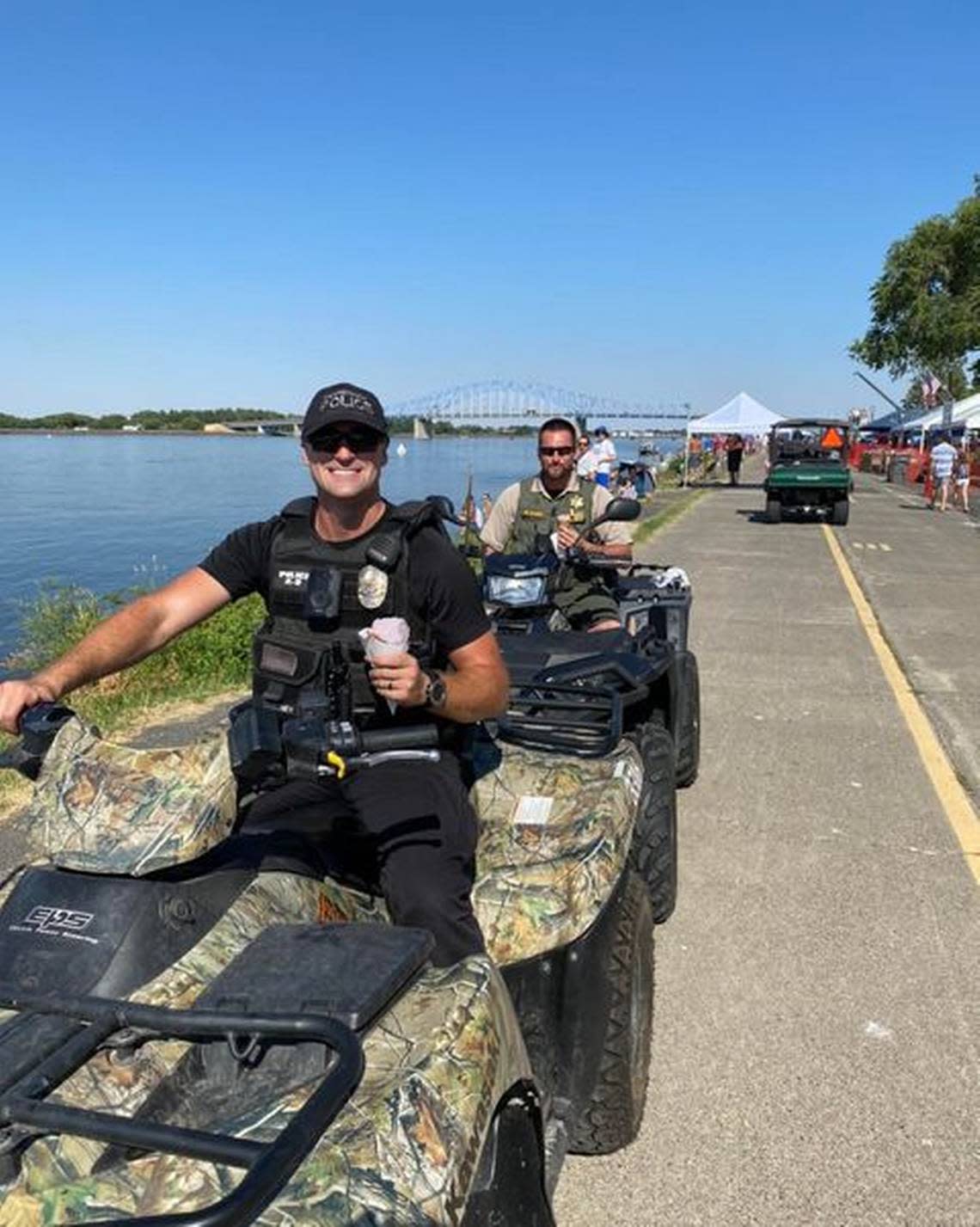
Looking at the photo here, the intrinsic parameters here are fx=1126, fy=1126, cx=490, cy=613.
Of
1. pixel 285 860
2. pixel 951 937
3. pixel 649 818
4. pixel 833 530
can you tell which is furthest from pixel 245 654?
pixel 833 530

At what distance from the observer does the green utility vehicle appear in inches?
947

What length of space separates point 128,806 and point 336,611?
803 mm

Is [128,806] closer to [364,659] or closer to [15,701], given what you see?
[15,701]

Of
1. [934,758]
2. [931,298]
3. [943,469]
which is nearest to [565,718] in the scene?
[934,758]

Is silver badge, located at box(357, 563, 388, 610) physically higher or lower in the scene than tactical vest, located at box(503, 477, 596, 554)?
higher

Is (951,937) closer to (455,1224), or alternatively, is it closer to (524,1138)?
(524,1138)

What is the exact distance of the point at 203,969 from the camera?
2209 mm

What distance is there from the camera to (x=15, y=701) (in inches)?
107

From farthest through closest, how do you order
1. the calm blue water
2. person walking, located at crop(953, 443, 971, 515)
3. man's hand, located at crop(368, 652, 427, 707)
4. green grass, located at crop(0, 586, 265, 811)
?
person walking, located at crop(953, 443, 971, 515), the calm blue water, green grass, located at crop(0, 586, 265, 811), man's hand, located at crop(368, 652, 427, 707)

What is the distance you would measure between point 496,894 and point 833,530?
21047 millimetres

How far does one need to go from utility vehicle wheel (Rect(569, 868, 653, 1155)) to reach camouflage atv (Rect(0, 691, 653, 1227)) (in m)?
0.01

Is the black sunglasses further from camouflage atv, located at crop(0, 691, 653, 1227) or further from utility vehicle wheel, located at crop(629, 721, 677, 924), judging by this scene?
utility vehicle wheel, located at crop(629, 721, 677, 924)

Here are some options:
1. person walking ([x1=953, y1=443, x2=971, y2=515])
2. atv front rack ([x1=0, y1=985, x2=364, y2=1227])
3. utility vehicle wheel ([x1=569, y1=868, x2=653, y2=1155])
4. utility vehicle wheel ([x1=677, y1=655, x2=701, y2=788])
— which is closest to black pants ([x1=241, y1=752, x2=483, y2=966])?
utility vehicle wheel ([x1=569, y1=868, x2=653, y2=1155])

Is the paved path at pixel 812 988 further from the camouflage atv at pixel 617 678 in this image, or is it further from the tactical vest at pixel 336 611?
the tactical vest at pixel 336 611
